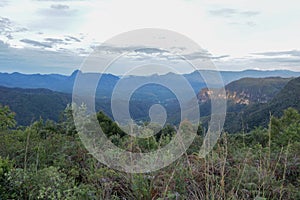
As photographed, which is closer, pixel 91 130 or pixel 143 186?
pixel 143 186

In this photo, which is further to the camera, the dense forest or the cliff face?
the cliff face

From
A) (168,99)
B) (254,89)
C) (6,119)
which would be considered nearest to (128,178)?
(168,99)

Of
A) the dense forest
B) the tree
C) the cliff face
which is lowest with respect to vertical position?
the cliff face

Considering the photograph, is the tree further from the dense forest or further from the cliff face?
the cliff face

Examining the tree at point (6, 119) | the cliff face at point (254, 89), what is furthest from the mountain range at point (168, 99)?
the tree at point (6, 119)

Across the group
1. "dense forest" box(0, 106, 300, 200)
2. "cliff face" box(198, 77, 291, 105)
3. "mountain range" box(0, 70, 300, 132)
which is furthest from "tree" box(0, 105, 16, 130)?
"cliff face" box(198, 77, 291, 105)

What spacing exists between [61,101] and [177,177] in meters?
94.9

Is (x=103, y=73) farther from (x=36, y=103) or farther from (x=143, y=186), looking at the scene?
(x=36, y=103)

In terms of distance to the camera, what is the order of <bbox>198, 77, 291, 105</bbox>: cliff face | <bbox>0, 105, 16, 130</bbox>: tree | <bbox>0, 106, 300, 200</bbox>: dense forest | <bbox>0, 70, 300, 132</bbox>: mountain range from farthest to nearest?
<bbox>198, 77, 291, 105</bbox>: cliff face < <bbox>0, 105, 16, 130</bbox>: tree < <bbox>0, 70, 300, 132</bbox>: mountain range < <bbox>0, 106, 300, 200</bbox>: dense forest

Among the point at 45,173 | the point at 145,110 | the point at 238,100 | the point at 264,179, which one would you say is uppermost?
the point at 145,110

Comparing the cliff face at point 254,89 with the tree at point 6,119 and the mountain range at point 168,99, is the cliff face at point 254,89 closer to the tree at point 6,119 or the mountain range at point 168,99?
the mountain range at point 168,99

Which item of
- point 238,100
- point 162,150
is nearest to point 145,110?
point 162,150

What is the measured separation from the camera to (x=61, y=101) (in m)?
94.9

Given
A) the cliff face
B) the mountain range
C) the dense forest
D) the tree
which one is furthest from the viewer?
the cliff face
